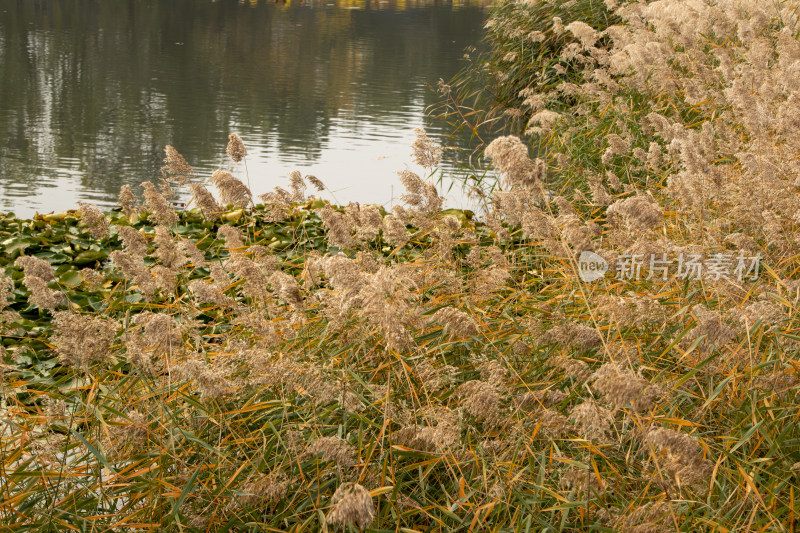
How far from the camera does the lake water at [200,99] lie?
616 cm

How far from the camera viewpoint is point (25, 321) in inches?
131

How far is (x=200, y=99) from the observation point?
9.09 metres

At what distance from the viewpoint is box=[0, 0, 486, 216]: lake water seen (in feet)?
20.2

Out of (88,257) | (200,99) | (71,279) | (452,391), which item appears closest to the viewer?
(452,391)

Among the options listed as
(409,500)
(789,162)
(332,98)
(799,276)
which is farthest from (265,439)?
(332,98)

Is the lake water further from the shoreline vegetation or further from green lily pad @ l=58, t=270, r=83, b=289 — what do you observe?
the shoreline vegetation

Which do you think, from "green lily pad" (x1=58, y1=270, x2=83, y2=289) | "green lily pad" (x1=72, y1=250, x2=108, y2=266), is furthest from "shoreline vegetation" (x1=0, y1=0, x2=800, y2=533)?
"green lily pad" (x1=72, y1=250, x2=108, y2=266)

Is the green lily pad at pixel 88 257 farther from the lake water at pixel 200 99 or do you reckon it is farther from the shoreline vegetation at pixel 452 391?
the shoreline vegetation at pixel 452 391

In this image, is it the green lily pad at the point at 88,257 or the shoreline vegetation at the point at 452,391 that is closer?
the shoreline vegetation at the point at 452,391

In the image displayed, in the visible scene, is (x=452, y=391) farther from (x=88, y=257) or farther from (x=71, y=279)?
(x=88, y=257)

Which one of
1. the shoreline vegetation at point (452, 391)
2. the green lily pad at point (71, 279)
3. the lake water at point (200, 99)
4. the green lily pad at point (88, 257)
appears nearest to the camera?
the shoreline vegetation at point (452, 391)

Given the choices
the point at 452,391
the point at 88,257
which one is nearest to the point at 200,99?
the point at 88,257

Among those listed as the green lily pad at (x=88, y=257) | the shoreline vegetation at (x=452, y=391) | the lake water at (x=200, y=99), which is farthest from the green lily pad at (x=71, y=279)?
the lake water at (x=200, y=99)

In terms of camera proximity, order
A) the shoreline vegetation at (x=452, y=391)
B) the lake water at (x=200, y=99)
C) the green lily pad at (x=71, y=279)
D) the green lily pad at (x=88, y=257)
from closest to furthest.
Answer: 1. the shoreline vegetation at (x=452, y=391)
2. the green lily pad at (x=71, y=279)
3. the green lily pad at (x=88, y=257)
4. the lake water at (x=200, y=99)
